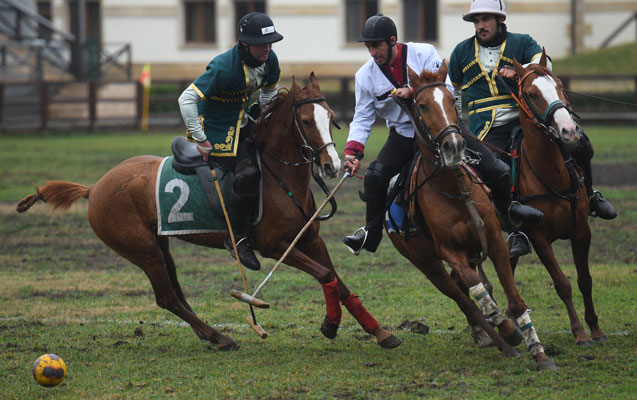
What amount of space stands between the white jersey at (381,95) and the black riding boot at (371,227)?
50 centimetres

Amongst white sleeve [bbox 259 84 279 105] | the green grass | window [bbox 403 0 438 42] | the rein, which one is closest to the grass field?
the rein

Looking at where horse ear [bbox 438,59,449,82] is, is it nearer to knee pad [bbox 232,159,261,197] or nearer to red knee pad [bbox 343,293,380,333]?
knee pad [bbox 232,159,261,197]

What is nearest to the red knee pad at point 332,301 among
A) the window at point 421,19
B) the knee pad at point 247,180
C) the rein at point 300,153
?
the rein at point 300,153

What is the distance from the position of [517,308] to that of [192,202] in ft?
9.35

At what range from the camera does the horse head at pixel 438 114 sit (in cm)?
648

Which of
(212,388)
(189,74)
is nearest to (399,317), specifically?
(212,388)

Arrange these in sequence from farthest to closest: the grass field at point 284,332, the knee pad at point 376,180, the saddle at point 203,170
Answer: the saddle at point 203,170
the knee pad at point 376,180
the grass field at point 284,332

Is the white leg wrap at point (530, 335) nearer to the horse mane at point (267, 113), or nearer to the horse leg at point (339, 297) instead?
the horse leg at point (339, 297)

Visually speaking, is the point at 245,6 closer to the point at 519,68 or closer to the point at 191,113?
the point at 191,113

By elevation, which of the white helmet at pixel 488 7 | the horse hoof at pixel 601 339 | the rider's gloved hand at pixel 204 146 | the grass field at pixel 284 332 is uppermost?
the white helmet at pixel 488 7

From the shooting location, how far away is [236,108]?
7.98 meters

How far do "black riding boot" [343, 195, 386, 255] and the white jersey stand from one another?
Answer: 0.50m

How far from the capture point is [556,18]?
39688 millimetres

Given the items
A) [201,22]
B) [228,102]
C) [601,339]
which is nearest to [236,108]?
[228,102]
